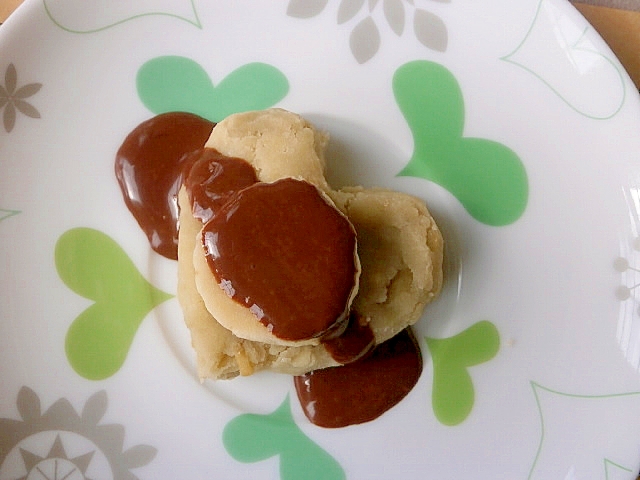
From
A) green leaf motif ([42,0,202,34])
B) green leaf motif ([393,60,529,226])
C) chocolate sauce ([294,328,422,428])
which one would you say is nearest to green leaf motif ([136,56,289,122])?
green leaf motif ([42,0,202,34])

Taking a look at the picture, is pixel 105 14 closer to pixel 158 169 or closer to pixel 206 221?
pixel 158 169

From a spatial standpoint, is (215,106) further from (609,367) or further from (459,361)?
(609,367)

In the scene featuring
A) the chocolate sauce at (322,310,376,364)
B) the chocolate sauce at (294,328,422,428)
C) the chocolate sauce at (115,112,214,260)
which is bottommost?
the chocolate sauce at (294,328,422,428)

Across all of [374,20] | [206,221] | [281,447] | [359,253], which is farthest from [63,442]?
[374,20]

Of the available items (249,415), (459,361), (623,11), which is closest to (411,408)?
(459,361)

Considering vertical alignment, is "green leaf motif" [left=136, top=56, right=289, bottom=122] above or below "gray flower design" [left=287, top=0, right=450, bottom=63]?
below

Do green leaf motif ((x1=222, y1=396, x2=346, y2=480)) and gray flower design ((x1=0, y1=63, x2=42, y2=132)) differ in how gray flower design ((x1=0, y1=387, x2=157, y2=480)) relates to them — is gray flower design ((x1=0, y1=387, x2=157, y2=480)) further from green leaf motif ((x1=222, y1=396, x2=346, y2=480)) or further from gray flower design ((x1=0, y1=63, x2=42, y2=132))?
gray flower design ((x1=0, y1=63, x2=42, y2=132))
